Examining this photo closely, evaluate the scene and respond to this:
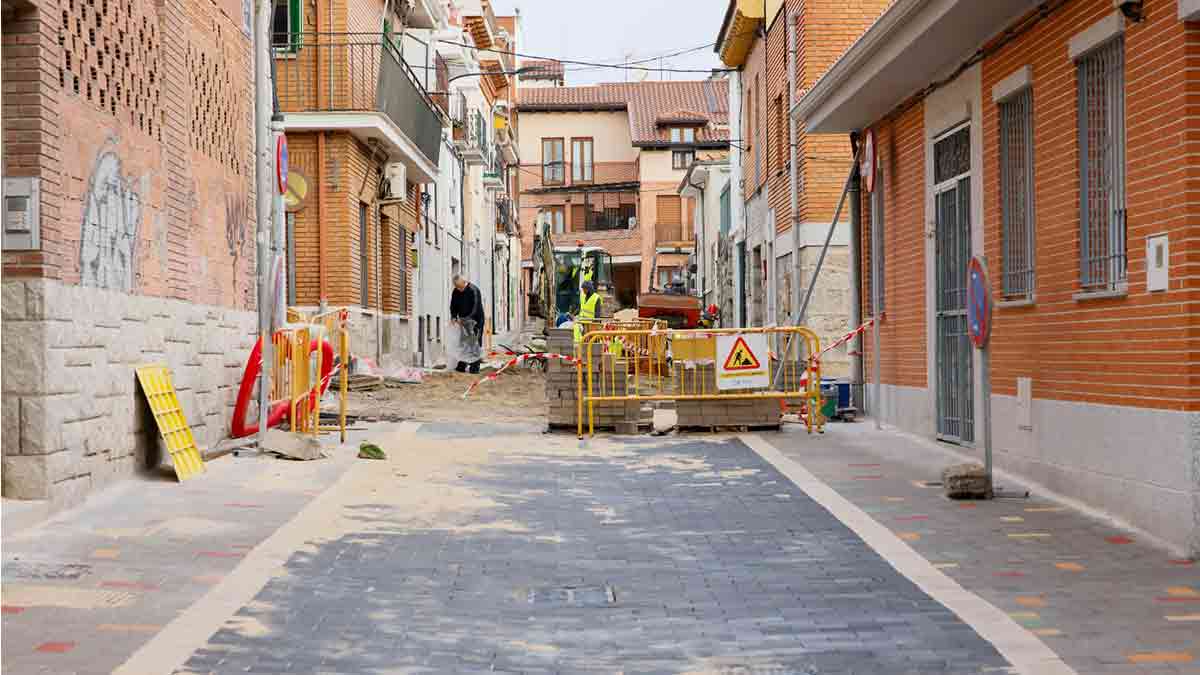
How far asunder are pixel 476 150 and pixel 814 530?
122ft

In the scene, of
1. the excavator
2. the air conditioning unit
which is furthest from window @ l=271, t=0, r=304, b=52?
the excavator

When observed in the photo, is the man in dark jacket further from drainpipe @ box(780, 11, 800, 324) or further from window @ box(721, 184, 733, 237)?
window @ box(721, 184, 733, 237)

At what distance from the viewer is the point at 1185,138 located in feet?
26.5

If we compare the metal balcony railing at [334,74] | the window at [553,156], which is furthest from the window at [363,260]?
the window at [553,156]

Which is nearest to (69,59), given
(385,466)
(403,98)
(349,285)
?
(385,466)

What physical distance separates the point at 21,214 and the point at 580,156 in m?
72.9

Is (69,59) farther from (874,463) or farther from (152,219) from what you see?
(874,463)

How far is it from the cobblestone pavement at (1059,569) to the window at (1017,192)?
1733 mm

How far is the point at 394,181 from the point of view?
93.9ft

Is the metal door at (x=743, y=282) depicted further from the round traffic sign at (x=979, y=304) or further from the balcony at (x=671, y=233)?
the balcony at (x=671, y=233)

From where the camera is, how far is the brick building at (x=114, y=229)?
8.87m

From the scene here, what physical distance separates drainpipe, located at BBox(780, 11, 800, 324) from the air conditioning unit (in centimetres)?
787

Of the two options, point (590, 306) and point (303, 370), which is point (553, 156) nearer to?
point (590, 306)

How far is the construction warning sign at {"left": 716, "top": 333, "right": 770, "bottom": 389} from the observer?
54.5 feet
